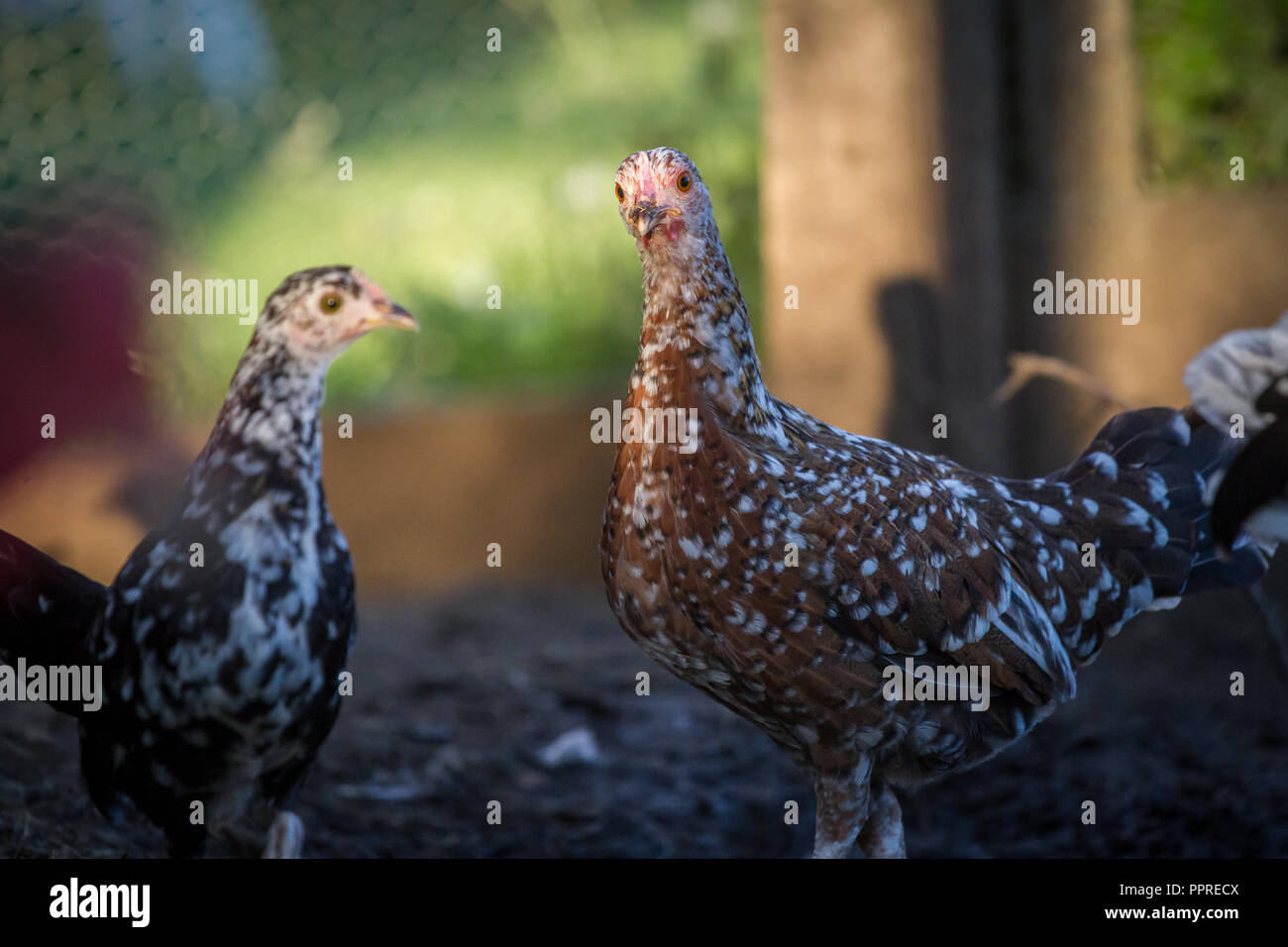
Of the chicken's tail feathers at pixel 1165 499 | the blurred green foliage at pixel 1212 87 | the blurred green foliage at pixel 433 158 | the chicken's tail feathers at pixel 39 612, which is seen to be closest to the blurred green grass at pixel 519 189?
the blurred green foliage at pixel 433 158

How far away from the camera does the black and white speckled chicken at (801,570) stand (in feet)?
6.70

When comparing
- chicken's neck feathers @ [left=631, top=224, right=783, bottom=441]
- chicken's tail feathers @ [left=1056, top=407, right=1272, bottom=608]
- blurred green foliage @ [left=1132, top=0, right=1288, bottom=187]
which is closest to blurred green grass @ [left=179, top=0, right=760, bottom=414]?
blurred green foliage @ [left=1132, top=0, right=1288, bottom=187]

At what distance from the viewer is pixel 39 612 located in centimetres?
222

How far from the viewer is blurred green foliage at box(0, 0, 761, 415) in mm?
3797

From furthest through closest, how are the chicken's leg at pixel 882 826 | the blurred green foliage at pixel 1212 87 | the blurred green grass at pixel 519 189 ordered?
the blurred green grass at pixel 519 189 < the blurred green foliage at pixel 1212 87 < the chicken's leg at pixel 882 826

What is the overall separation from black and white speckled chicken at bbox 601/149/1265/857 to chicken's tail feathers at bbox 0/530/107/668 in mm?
1060

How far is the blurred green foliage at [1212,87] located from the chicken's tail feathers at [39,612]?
3463 millimetres

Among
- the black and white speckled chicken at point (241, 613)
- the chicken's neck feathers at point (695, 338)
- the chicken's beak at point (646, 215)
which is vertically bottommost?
the black and white speckled chicken at point (241, 613)

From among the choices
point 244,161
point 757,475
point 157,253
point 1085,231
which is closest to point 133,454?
point 157,253

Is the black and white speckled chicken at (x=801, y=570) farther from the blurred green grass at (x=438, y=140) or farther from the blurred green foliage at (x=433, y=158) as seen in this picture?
the blurred green foliage at (x=433, y=158)

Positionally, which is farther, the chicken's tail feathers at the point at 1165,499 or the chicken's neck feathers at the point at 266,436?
the chicken's tail feathers at the point at 1165,499

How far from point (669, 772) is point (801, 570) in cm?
136

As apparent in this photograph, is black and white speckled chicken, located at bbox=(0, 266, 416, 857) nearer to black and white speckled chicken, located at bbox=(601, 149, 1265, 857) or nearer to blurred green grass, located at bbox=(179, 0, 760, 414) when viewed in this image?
black and white speckled chicken, located at bbox=(601, 149, 1265, 857)
